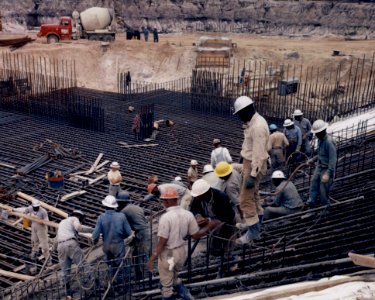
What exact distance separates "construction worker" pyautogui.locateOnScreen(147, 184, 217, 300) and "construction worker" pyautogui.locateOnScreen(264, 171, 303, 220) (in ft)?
7.46

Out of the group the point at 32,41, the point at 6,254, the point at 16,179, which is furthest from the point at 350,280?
the point at 32,41

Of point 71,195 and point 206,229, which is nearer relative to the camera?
point 206,229

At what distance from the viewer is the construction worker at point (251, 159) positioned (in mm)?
4848

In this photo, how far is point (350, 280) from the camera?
13.3ft

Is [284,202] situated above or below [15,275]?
above

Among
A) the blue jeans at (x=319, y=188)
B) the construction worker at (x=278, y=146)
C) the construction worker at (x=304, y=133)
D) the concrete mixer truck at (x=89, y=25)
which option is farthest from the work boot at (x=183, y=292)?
the concrete mixer truck at (x=89, y=25)

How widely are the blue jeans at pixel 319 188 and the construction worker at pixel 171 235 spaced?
2461 mm

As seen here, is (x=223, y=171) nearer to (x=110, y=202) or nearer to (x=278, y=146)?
(x=110, y=202)

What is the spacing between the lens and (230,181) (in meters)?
5.55

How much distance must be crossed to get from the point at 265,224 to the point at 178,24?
3273 cm

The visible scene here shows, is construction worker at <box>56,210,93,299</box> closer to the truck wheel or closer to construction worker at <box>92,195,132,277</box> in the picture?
construction worker at <box>92,195,132,277</box>

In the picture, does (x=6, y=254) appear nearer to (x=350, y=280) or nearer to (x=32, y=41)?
(x=350, y=280)

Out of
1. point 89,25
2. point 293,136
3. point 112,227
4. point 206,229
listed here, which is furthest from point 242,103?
point 89,25

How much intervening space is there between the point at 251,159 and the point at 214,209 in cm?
65
